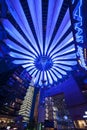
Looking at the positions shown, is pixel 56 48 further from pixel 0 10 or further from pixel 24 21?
pixel 0 10

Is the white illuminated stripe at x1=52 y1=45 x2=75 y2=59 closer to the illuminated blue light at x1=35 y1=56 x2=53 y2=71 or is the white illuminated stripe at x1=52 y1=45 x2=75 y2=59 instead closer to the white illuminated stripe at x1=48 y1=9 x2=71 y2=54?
the illuminated blue light at x1=35 y1=56 x2=53 y2=71

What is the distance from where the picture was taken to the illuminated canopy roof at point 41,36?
47.1 feet

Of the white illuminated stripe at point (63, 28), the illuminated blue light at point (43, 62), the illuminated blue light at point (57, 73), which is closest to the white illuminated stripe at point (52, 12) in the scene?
the white illuminated stripe at point (63, 28)

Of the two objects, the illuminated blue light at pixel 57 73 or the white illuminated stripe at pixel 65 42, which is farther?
the illuminated blue light at pixel 57 73

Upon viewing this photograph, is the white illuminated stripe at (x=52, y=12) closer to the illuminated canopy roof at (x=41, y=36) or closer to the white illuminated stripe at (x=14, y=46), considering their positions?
the illuminated canopy roof at (x=41, y=36)

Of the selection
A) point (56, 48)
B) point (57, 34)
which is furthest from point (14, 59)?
point (57, 34)

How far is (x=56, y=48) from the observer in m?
21.9

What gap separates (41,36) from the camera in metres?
19.4

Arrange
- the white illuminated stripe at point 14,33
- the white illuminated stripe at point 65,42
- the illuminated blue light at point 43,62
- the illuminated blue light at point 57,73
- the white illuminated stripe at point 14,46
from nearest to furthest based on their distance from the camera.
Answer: the white illuminated stripe at point 14,33, the white illuminated stripe at point 65,42, the white illuminated stripe at point 14,46, the illuminated blue light at point 43,62, the illuminated blue light at point 57,73

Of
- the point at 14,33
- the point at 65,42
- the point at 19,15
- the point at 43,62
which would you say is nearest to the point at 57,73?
the point at 43,62

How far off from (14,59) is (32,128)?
2493 centimetres

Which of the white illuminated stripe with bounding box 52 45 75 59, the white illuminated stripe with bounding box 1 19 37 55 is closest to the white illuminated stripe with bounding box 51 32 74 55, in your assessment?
the white illuminated stripe with bounding box 52 45 75 59

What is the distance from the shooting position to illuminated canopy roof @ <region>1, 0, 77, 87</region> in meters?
14.4

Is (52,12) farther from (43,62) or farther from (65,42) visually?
(43,62)
